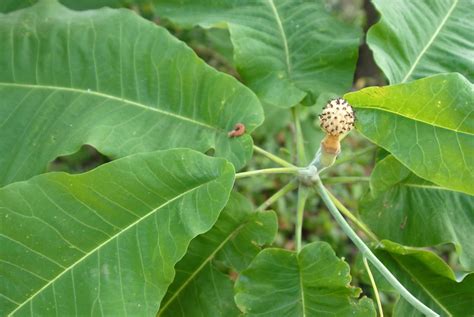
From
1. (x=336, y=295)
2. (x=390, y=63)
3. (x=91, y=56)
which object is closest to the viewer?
(x=336, y=295)

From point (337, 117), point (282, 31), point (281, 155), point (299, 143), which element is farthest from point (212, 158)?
point (281, 155)

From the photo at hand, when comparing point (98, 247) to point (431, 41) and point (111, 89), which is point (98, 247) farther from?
point (431, 41)

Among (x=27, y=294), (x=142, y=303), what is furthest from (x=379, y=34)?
(x=27, y=294)

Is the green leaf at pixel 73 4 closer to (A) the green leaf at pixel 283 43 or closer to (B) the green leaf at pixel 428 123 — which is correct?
(A) the green leaf at pixel 283 43

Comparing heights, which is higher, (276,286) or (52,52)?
(52,52)

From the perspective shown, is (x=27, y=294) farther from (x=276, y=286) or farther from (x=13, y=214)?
(x=276, y=286)

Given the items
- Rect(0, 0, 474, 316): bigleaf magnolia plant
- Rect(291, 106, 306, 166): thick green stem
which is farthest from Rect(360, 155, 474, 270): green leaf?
Rect(291, 106, 306, 166): thick green stem

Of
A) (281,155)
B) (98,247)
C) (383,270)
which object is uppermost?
(98,247)
